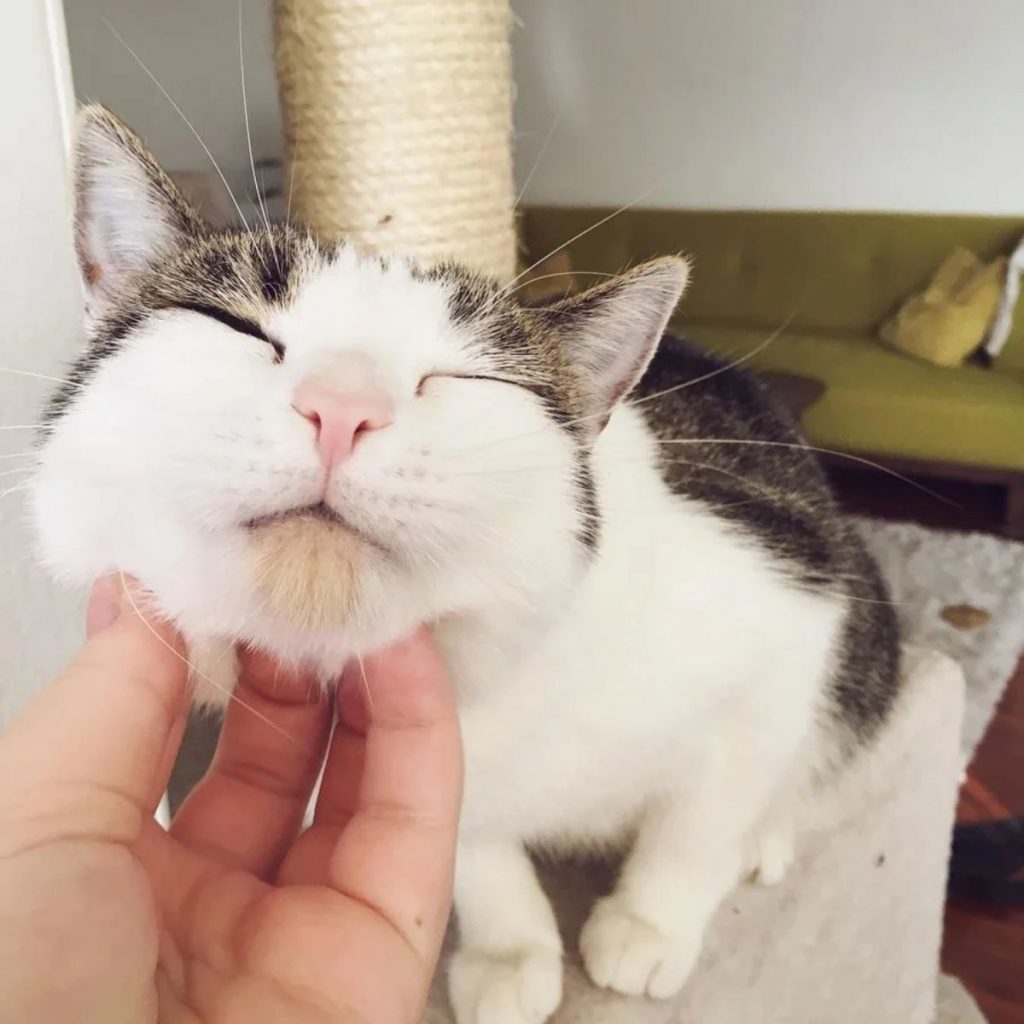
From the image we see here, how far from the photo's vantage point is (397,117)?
108cm

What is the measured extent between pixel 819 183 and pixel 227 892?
362 centimetres

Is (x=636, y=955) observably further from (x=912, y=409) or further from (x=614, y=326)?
(x=912, y=409)

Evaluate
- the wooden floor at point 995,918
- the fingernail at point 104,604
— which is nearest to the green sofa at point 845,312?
the wooden floor at point 995,918

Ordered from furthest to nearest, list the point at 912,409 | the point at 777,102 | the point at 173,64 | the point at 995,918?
the point at 777,102 < the point at 173,64 < the point at 912,409 < the point at 995,918

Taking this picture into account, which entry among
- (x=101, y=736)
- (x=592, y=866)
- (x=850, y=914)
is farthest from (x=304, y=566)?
(x=850, y=914)

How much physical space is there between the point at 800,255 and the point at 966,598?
70.0 inches

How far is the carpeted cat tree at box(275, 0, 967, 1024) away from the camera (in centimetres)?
88

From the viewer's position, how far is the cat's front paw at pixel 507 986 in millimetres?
736

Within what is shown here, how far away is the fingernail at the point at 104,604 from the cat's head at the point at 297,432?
1cm

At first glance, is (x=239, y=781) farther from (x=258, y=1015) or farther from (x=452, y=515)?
(x=452, y=515)

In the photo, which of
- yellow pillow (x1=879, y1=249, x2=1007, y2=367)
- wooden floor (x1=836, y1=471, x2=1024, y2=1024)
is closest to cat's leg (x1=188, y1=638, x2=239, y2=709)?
wooden floor (x1=836, y1=471, x2=1024, y2=1024)

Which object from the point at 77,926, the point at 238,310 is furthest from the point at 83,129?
the point at 77,926

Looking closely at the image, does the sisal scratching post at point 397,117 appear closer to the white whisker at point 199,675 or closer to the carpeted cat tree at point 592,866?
the carpeted cat tree at point 592,866

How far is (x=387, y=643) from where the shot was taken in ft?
1.74
